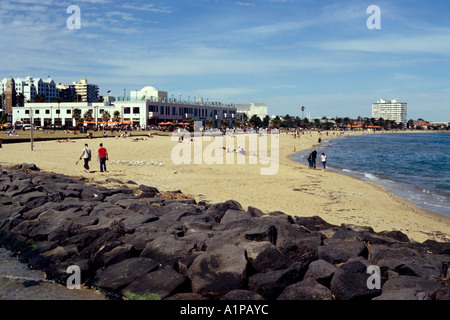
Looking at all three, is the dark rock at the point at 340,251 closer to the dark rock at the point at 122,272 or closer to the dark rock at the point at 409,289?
the dark rock at the point at 409,289

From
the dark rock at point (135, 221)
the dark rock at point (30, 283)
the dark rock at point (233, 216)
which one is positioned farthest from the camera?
the dark rock at point (233, 216)

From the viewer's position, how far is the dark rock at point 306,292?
6.96 metres

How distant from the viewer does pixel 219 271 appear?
25.6 ft

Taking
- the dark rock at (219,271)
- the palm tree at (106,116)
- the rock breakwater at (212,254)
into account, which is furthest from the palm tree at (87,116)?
the dark rock at (219,271)

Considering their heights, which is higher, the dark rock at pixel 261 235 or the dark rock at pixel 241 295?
the dark rock at pixel 261 235

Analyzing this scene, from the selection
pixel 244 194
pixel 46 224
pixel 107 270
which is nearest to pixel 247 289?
pixel 107 270

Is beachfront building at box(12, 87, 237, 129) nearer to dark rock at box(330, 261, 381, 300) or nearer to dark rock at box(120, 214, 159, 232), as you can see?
dark rock at box(120, 214, 159, 232)

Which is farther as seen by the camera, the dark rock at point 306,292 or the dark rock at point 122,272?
the dark rock at point 122,272

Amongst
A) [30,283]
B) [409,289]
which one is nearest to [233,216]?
[30,283]

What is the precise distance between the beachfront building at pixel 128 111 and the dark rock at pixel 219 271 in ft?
270

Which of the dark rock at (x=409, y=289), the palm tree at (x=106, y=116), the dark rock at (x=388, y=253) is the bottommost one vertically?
the dark rock at (x=409, y=289)

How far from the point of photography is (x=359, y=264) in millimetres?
7969

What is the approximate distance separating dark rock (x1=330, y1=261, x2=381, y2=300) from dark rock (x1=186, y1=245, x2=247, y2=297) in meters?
1.60

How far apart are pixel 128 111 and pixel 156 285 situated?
92649 millimetres
